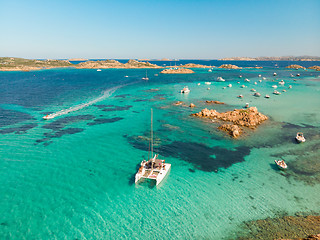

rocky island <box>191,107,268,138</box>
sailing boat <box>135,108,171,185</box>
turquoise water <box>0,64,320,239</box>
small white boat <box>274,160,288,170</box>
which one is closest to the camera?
turquoise water <box>0,64,320,239</box>

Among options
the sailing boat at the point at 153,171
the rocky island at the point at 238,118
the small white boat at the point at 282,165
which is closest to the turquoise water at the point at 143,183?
the small white boat at the point at 282,165

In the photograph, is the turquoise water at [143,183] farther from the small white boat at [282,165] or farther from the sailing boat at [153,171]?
the sailing boat at [153,171]

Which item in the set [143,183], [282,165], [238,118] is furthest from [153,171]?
[238,118]

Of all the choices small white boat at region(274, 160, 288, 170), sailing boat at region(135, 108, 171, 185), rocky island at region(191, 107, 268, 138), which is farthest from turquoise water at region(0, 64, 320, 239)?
rocky island at region(191, 107, 268, 138)

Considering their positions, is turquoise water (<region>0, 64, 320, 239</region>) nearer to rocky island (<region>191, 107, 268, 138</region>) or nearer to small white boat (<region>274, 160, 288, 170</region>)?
small white boat (<region>274, 160, 288, 170</region>)

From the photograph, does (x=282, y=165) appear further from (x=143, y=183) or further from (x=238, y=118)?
(x=238, y=118)

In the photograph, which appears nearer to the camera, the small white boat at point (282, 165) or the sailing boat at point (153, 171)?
the sailing boat at point (153, 171)

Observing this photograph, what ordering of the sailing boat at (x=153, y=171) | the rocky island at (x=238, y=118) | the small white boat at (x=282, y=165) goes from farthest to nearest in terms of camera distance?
1. the rocky island at (x=238, y=118)
2. the small white boat at (x=282, y=165)
3. the sailing boat at (x=153, y=171)

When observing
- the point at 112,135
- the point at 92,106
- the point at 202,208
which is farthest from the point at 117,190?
the point at 92,106

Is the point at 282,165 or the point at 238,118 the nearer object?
the point at 282,165

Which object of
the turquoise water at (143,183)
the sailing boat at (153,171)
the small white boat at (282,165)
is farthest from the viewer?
the small white boat at (282,165)

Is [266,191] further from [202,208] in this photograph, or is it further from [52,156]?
[52,156]
